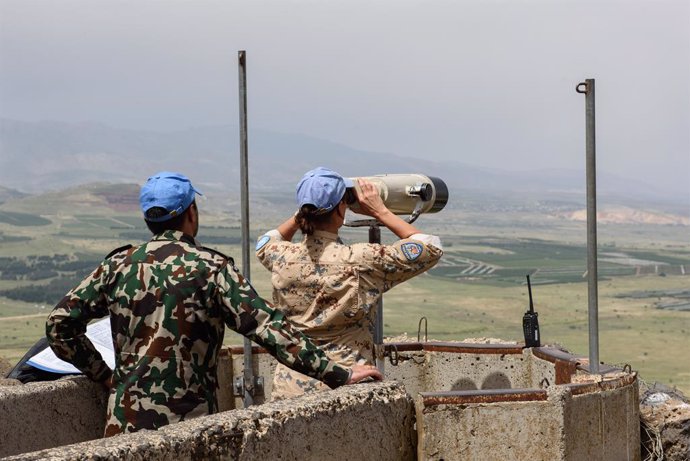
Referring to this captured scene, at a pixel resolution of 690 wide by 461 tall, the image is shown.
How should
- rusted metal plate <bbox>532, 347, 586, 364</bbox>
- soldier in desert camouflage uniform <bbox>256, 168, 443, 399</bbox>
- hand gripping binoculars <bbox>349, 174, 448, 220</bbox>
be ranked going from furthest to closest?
1. rusted metal plate <bbox>532, 347, 586, 364</bbox>
2. hand gripping binoculars <bbox>349, 174, 448, 220</bbox>
3. soldier in desert camouflage uniform <bbox>256, 168, 443, 399</bbox>

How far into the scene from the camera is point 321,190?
4.73 meters

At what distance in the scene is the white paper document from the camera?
18.6 feet

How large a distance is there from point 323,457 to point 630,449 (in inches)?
103

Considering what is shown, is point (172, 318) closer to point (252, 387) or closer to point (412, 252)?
point (412, 252)

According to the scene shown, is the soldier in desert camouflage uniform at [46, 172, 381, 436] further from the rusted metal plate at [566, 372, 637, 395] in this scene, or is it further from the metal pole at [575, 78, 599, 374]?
the metal pole at [575, 78, 599, 374]

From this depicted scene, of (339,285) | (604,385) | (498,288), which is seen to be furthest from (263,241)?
(498,288)

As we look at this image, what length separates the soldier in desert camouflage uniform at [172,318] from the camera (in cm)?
394

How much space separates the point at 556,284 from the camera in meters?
112

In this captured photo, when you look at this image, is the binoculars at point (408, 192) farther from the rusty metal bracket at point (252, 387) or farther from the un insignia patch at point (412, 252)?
the rusty metal bracket at point (252, 387)

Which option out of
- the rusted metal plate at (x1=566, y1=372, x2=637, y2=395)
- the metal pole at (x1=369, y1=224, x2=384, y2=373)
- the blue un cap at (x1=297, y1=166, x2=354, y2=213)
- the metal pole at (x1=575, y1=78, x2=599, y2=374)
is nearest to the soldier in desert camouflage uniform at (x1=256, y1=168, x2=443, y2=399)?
the blue un cap at (x1=297, y1=166, x2=354, y2=213)

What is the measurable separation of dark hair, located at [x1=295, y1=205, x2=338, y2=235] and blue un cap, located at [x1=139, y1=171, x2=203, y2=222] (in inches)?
31.3

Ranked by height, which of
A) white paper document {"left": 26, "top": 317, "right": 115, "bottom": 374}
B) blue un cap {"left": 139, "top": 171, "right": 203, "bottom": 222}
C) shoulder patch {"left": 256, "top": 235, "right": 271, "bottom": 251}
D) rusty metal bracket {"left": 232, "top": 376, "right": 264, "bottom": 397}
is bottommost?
rusty metal bracket {"left": 232, "top": 376, "right": 264, "bottom": 397}

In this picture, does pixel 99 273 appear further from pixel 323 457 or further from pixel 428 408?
pixel 428 408

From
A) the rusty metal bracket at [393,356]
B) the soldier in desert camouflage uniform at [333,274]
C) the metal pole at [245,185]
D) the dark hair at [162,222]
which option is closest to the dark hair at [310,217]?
the soldier in desert camouflage uniform at [333,274]
